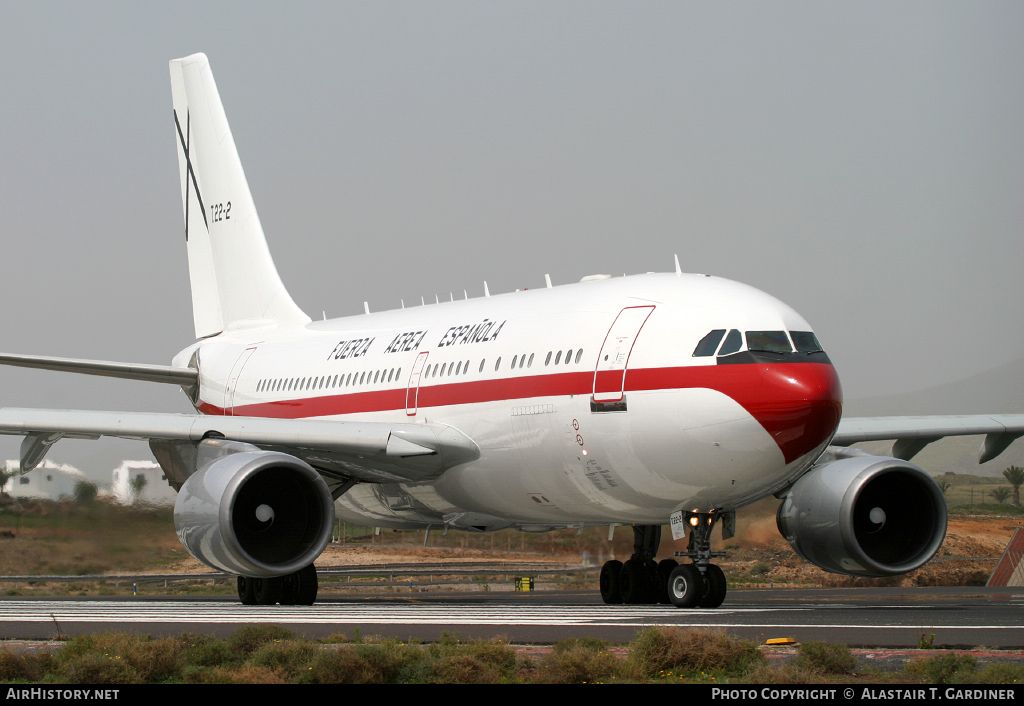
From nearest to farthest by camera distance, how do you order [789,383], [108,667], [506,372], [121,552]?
[108,667] → [789,383] → [506,372] → [121,552]

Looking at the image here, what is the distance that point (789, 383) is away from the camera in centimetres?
1304

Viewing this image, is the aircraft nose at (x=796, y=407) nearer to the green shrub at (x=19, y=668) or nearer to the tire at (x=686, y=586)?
the tire at (x=686, y=586)

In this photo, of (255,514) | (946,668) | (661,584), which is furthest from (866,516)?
(946,668)

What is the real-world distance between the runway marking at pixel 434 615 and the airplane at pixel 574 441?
0.69 metres

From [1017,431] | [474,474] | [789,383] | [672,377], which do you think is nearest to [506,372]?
[474,474]

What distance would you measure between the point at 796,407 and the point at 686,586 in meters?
2.84

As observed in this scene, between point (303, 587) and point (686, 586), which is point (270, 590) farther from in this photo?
point (686, 586)

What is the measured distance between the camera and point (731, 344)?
44.5ft

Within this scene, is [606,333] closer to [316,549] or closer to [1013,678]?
[316,549]

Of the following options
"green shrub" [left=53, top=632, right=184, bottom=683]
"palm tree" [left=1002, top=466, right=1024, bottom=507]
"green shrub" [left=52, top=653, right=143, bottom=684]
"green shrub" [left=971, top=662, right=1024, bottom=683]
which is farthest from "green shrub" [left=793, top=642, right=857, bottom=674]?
"palm tree" [left=1002, top=466, right=1024, bottom=507]

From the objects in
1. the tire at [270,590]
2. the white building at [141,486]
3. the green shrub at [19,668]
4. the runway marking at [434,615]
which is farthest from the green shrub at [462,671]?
the white building at [141,486]

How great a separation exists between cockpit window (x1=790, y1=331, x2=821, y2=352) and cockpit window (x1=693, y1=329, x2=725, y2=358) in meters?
0.82

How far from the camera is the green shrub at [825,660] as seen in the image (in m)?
8.09
